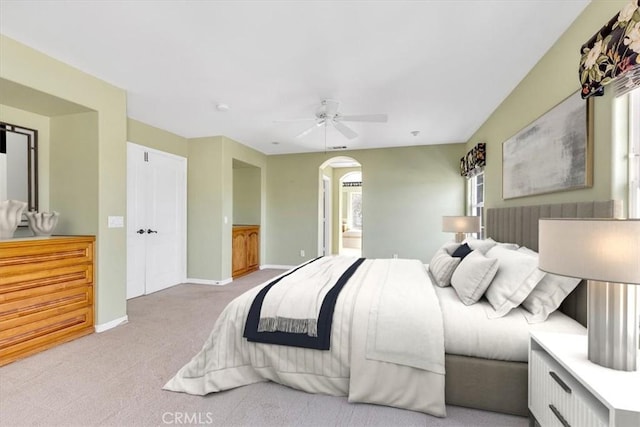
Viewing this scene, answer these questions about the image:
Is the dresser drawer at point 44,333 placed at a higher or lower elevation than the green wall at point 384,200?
lower

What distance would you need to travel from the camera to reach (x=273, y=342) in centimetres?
187

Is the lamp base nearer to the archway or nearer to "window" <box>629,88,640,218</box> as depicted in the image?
"window" <box>629,88,640,218</box>

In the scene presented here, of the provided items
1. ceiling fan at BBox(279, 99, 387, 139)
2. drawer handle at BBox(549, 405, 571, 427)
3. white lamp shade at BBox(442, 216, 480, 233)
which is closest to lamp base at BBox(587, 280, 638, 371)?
drawer handle at BBox(549, 405, 571, 427)

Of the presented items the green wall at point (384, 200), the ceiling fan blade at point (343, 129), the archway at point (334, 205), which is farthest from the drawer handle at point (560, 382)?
the archway at point (334, 205)

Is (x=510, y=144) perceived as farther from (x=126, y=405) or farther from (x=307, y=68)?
(x=126, y=405)

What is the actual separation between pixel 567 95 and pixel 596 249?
1.53 metres

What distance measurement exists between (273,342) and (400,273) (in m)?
1.37

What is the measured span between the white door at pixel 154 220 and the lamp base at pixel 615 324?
4.71 metres

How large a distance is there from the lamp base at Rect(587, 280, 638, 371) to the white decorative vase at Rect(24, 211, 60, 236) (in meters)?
4.04

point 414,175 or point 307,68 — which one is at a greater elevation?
point 307,68

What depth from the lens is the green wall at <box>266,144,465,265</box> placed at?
536 centimetres

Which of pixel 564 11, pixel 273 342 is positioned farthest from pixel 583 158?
pixel 273 342

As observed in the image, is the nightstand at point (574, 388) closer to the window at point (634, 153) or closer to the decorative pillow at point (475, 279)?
the decorative pillow at point (475, 279)

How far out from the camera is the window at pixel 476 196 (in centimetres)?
447
